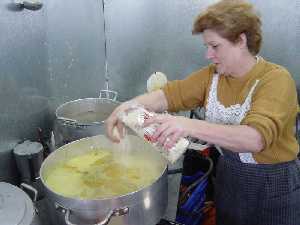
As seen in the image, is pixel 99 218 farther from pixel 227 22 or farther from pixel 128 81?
pixel 128 81

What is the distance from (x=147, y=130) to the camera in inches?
42.4

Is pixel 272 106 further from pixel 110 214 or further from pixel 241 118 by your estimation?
pixel 110 214

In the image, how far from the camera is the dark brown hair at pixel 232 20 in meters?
1.18

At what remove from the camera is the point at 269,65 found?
126 centimetres

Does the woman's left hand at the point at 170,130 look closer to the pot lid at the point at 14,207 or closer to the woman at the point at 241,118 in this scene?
the woman at the point at 241,118

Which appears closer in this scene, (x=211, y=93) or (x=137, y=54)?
(x=211, y=93)

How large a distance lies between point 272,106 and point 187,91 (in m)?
0.44

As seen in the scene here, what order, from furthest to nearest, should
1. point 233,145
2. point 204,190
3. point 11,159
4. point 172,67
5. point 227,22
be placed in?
point 172,67 → point 204,190 → point 11,159 → point 227,22 → point 233,145

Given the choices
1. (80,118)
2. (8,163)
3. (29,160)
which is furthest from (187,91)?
(8,163)

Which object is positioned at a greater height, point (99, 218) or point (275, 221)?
point (99, 218)

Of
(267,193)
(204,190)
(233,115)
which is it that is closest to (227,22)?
(233,115)

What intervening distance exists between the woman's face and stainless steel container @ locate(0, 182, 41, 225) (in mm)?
774

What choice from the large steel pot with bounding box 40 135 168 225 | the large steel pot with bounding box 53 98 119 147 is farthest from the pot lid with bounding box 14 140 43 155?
the large steel pot with bounding box 40 135 168 225

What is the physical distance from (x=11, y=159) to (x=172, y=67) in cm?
114
